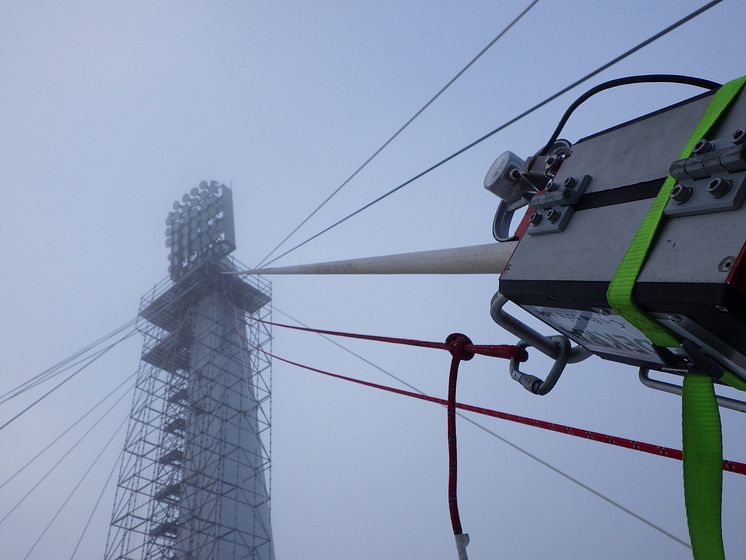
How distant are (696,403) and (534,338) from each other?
0.57 meters

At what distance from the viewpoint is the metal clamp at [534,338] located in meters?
1.76

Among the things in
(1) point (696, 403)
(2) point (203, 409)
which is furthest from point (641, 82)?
(2) point (203, 409)

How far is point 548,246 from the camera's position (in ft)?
5.37

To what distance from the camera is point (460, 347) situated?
2.18 meters

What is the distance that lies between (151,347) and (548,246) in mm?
24210

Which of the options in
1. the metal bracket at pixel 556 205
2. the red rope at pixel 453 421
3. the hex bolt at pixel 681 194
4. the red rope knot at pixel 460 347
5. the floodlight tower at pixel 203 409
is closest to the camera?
the hex bolt at pixel 681 194

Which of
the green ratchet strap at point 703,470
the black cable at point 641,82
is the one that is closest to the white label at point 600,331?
the green ratchet strap at point 703,470

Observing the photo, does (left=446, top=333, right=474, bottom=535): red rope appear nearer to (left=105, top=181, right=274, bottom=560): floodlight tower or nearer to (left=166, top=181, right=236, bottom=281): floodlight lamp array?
(left=105, top=181, right=274, bottom=560): floodlight tower

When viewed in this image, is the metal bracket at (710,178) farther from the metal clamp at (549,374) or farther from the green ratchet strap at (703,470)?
the metal clamp at (549,374)

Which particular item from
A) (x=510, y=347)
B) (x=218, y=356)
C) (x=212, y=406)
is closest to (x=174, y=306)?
(x=218, y=356)

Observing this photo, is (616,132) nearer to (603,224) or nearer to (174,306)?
(603,224)

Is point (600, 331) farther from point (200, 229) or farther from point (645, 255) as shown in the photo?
point (200, 229)

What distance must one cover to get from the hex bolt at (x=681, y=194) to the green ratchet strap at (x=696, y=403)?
0.04m

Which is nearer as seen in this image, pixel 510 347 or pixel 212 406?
pixel 510 347
